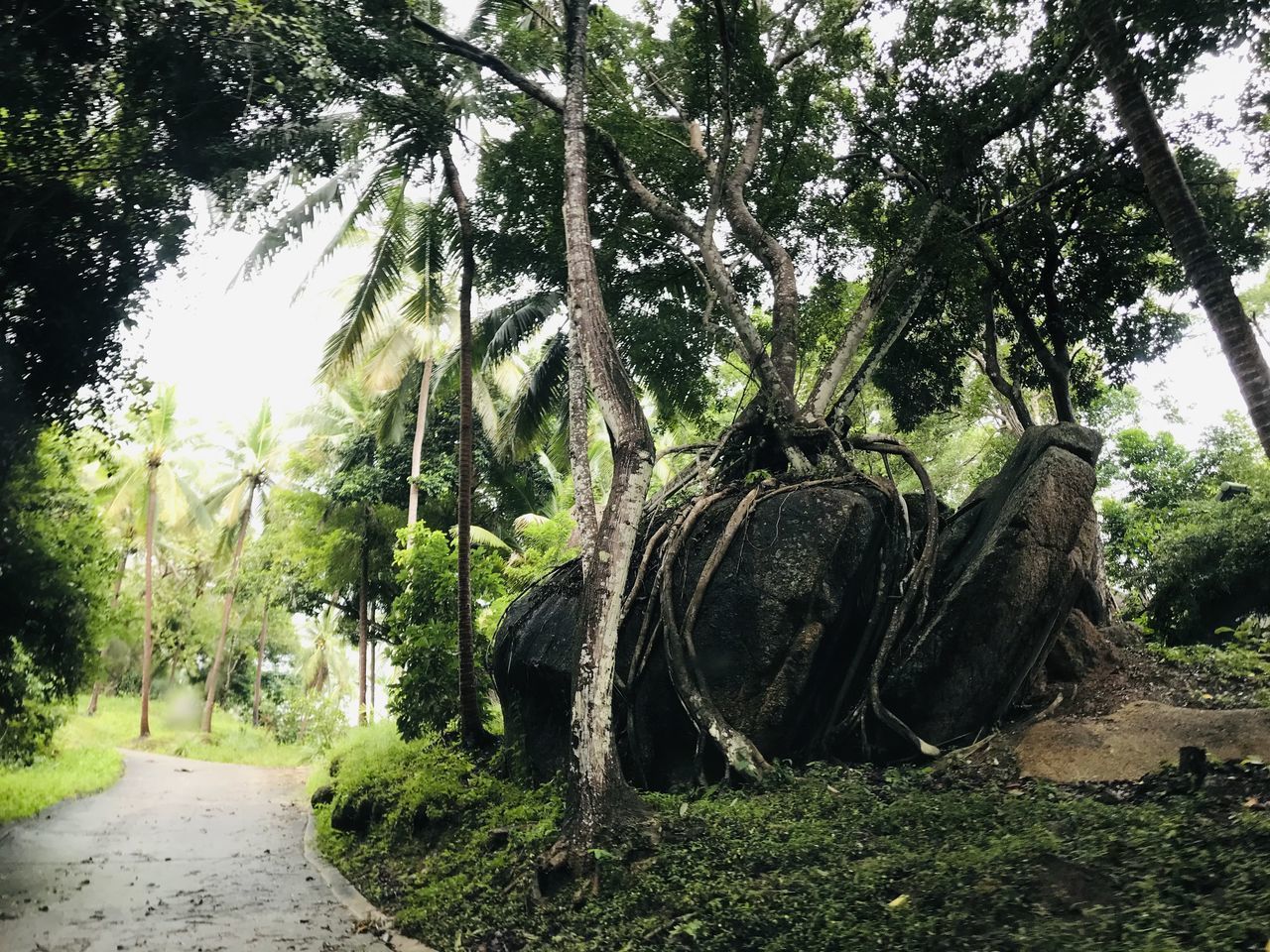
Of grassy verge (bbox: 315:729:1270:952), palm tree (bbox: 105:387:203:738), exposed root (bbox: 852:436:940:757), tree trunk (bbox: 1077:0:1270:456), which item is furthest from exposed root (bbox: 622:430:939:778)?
palm tree (bbox: 105:387:203:738)

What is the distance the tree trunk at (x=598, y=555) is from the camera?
5777mm

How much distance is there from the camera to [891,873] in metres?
4.55

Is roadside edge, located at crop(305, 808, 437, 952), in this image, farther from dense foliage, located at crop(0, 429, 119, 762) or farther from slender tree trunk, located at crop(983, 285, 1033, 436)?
slender tree trunk, located at crop(983, 285, 1033, 436)

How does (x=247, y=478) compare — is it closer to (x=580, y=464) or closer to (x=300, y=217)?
(x=300, y=217)

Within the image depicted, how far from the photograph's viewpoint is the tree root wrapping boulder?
6871 mm

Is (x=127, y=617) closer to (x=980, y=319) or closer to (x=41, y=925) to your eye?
(x=41, y=925)

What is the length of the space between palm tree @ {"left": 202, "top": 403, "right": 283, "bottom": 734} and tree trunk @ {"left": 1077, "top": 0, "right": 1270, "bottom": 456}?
82.5 ft

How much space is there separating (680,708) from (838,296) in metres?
8.53

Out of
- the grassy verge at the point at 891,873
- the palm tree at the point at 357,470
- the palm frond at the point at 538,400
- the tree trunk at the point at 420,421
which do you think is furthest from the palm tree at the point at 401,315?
the grassy verge at the point at 891,873

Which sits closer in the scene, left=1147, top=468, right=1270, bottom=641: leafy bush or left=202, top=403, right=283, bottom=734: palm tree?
left=1147, top=468, right=1270, bottom=641: leafy bush

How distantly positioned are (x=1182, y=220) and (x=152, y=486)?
Result: 2502 cm

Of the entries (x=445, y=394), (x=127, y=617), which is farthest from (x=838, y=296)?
(x=127, y=617)

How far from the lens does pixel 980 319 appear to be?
503 inches

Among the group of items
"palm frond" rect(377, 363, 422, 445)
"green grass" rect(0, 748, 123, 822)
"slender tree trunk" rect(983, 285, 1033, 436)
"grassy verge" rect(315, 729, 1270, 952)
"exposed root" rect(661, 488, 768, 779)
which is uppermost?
"palm frond" rect(377, 363, 422, 445)
